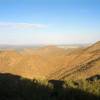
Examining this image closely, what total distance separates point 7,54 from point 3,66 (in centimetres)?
424

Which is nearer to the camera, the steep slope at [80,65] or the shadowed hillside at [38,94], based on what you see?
the shadowed hillside at [38,94]

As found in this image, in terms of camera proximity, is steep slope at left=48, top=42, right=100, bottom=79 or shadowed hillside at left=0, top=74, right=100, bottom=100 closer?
shadowed hillside at left=0, top=74, right=100, bottom=100

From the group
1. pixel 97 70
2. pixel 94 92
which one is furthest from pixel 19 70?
pixel 94 92

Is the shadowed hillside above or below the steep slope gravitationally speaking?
below

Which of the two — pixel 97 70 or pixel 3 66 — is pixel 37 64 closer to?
pixel 3 66

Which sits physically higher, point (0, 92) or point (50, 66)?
point (50, 66)

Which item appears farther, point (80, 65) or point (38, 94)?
point (80, 65)

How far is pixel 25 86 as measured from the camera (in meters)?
10.7

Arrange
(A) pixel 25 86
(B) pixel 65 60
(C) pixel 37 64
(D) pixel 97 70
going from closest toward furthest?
(A) pixel 25 86 < (D) pixel 97 70 < (C) pixel 37 64 < (B) pixel 65 60

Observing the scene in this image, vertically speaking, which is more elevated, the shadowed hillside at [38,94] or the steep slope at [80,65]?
the steep slope at [80,65]

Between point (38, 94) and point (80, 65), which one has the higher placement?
point (80, 65)

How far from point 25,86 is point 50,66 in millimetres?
58568

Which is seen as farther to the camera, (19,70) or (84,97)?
(19,70)

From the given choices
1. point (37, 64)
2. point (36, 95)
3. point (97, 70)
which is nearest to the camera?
point (36, 95)
